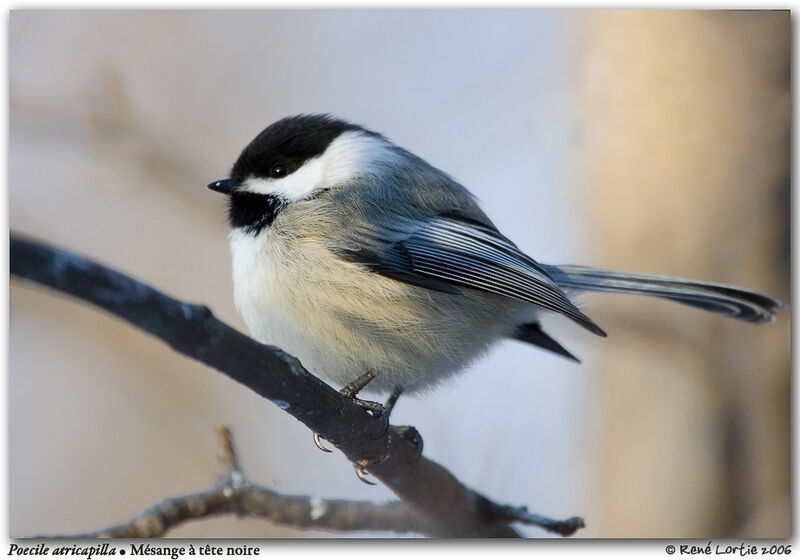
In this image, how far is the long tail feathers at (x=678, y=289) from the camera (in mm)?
2004

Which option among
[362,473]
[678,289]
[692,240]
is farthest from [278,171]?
[692,240]

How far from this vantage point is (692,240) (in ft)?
7.62

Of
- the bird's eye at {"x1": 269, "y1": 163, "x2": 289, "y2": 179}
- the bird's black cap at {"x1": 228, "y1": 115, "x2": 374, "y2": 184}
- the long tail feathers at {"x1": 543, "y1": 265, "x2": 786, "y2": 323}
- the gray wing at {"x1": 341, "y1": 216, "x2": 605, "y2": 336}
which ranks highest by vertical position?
the bird's black cap at {"x1": 228, "y1": 115, "x2": 374, "y2": 184}

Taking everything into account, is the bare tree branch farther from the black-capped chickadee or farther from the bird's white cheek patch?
the bird's white cheek patch

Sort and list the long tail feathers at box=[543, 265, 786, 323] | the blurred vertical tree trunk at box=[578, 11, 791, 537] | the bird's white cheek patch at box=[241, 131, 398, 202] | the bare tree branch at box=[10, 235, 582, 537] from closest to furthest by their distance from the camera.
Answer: the bare tree branch at box=[10, 235, 582, 537] → the bird's white cheek patch at box=[241, 131, 398, 202] → the long tail feathers at box=[543, 265, 786, 323] → the blurred vertical tree trunk at box=[578, 11, 791, 537]

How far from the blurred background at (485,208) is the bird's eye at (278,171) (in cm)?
28

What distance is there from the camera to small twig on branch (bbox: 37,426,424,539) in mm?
1694

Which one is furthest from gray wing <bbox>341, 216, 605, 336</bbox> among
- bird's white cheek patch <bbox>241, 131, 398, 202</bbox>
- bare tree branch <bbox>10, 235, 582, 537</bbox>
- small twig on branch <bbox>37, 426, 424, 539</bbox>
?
small twig on branch <bbox>37, 426, 424, 539</bbox>

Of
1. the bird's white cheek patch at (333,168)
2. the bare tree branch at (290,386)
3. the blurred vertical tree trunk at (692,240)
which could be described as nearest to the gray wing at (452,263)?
the bird's white cheek patch at (333,168)

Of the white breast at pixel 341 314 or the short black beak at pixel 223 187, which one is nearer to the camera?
the white breast at pixel 341 314

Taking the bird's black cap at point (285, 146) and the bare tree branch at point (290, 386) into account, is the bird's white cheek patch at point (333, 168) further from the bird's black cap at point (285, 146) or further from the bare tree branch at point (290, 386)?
the bare tree branch at point (290, 386)

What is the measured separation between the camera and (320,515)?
1822mm

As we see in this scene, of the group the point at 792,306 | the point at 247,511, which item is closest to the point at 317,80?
the point at 247,511

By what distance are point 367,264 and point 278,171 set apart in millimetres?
334
